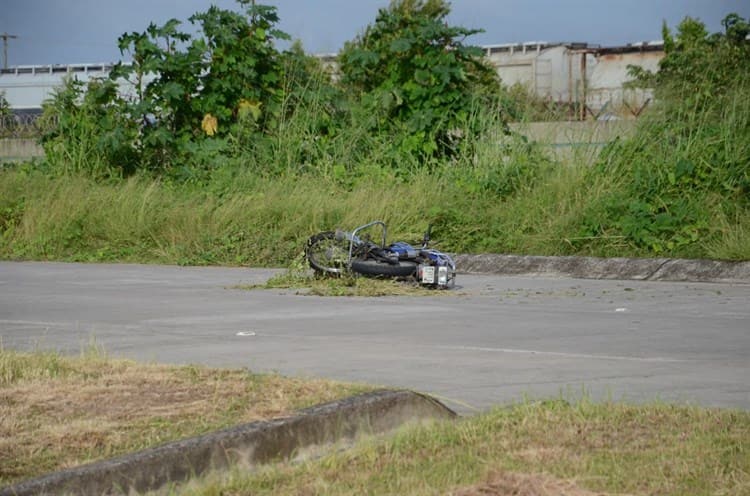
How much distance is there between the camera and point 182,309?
1220 centimetres

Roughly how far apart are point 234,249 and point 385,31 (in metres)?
6.37

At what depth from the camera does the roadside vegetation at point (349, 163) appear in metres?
17.3

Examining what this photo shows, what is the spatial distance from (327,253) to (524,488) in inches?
397

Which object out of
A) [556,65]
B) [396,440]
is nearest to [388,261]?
[396,440]

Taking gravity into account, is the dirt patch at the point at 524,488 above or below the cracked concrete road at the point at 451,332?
below

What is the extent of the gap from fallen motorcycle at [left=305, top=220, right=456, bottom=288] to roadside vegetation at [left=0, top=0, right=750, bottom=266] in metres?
3.35

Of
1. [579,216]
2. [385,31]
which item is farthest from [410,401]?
[385,31]

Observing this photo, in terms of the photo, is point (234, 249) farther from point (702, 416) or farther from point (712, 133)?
point (702, 416)

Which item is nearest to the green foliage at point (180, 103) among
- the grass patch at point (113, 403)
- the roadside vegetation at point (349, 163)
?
the roadside vegetation at point (349, 163)

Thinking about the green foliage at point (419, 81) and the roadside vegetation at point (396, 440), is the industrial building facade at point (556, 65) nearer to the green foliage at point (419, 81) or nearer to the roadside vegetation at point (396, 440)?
the green foliage at point (419, 81)

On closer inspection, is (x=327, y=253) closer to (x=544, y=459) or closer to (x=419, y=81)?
(x=419, y=81)

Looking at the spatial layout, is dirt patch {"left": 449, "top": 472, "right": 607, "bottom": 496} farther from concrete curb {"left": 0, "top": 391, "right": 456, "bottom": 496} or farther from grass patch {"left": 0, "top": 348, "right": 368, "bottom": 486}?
grass patch {"left": 0, "top": 348, "right": 368, "bottom": 486}

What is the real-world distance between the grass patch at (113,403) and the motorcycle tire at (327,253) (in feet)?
23.1

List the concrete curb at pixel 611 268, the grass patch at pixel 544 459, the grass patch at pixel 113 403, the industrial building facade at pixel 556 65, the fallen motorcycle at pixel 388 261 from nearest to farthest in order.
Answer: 1. the grass patch at pixel 544 459
2. the grass patch at pixel 113 403
3. the fallen motorcycle at pixel 388 261
4. the concrete curb at pixel 611 268
5. the industrial building facade at pixel 556 65
